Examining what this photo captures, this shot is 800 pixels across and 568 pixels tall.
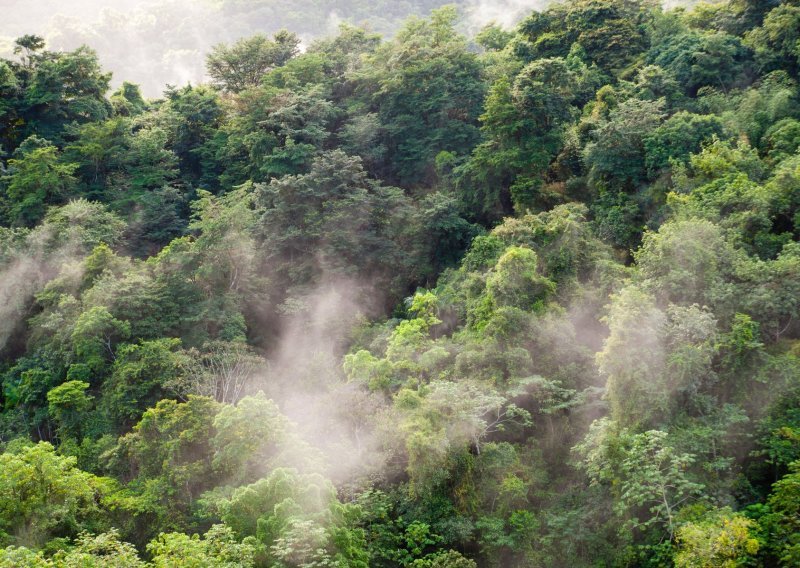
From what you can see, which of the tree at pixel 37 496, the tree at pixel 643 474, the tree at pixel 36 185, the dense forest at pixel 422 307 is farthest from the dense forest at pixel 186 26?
the tree at pixel 37 496

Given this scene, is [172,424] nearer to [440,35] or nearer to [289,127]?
[289,127]

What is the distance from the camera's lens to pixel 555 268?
1677 centimetres

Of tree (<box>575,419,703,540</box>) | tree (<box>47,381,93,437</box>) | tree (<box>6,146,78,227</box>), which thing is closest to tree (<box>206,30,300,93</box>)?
tree (<box>6,146,78,227</box>)

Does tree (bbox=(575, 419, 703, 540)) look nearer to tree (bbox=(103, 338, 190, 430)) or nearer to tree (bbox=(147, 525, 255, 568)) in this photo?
tree (bbox=(147, 525, 255, 568))

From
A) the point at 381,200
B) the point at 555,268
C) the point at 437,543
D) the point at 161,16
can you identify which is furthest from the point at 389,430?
the point at 161,16

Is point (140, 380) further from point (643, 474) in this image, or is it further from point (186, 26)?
point (186, 26)

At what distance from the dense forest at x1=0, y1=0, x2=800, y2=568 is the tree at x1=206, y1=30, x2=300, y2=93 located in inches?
128

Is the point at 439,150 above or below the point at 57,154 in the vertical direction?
below

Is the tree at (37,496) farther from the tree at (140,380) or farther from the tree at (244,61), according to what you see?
the tree at (244,61)

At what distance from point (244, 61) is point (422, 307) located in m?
20.2

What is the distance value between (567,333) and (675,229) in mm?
3256

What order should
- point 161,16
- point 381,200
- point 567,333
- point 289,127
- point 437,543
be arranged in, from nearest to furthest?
Answer: point 437,543
point 567,333
point 381,200
point 289,127
point 161,16

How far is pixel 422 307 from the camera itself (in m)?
17.7

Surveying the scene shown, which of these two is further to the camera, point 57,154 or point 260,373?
point 57,154
